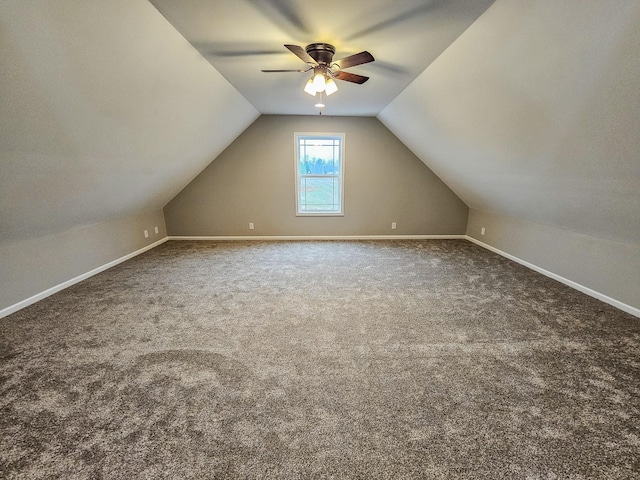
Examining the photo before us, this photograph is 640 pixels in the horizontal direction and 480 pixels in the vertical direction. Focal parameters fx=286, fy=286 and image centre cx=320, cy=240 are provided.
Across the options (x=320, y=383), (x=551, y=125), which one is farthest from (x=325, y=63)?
(x=320, y=383)

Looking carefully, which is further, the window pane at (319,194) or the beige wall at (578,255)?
the window pane at (319,194)

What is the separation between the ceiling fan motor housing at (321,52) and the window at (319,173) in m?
2.82

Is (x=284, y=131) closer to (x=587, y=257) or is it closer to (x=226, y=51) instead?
(x=226, y=51)

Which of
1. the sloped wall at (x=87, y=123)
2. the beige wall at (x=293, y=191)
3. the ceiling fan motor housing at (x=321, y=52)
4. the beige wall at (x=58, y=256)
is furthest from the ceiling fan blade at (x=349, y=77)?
the beige wall at (x=58, y=256)

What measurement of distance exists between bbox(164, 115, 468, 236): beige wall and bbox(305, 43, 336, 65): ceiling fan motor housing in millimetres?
2803

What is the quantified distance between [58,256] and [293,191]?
11.2 ft

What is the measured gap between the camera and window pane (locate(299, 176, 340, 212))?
17.8 ft

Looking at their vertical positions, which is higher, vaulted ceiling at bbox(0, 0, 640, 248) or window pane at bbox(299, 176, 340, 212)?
vaulted ceiling at bbox(0, 0, 640, 248)

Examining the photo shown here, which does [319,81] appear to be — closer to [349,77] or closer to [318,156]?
[349,77]

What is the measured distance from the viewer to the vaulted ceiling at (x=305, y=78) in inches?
60.9

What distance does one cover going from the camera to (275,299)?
9.83 feet

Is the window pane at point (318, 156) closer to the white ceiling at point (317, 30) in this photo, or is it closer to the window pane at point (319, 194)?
the window pane at point (319, 194)

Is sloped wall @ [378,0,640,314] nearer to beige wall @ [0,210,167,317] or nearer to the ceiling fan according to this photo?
the ceiling fan

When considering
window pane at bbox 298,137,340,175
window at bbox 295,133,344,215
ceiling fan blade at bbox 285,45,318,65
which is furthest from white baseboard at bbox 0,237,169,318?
ceiling fan blade at bbox 285,45,318,65
